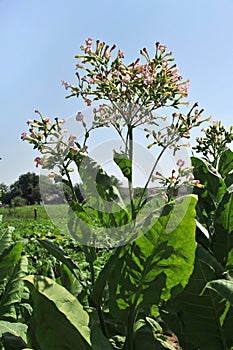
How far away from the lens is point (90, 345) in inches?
48.1

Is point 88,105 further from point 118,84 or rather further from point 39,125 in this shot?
point 39,125

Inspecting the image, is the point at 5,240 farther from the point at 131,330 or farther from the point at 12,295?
the point at 131,330

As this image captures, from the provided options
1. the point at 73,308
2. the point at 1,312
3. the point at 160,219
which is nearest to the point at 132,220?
the point at 160,219

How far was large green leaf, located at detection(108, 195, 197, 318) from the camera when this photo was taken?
1277 millimetres

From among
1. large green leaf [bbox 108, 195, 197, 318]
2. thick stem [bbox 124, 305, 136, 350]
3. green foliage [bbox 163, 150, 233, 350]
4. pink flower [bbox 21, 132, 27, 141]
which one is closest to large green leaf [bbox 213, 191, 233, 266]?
green foliage [bbox 163, 150, 233, 350]

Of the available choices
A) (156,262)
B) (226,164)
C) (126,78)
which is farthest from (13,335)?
(226,164)

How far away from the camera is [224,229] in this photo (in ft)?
5.26

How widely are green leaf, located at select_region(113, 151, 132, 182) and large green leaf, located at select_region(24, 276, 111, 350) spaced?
486mm

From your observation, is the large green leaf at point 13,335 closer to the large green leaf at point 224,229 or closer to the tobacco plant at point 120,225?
the tobacco plant at point 120,225

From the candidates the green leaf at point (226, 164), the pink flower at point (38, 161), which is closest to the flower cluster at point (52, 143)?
the pink flower at point (38, 161)

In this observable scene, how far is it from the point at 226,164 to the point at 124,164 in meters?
0.93

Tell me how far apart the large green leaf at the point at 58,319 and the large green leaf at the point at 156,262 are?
16cm

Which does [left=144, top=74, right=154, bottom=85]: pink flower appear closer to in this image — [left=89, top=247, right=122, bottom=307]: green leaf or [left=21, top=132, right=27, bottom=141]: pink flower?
[left=21, top=132, right=27, bottom=141]: pink flower

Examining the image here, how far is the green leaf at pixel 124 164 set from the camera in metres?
1.56
